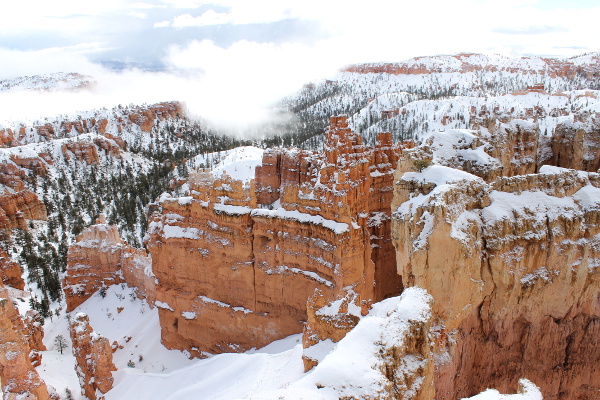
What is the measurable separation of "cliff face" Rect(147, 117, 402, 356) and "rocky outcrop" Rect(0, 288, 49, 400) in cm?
560

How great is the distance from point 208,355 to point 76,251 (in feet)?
43.7

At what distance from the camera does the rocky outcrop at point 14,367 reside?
14.3m

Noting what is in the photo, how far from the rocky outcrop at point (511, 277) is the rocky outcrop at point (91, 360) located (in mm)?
13723

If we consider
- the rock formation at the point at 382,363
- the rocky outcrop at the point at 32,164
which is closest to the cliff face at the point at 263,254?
the rock formation at the point at 382,363

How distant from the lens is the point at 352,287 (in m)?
14.8

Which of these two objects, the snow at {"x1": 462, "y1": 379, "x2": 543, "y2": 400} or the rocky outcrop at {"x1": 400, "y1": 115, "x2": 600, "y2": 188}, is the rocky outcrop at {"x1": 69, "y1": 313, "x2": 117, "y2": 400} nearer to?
the rocky outcrop at {"x1": 400, "y1": 115, "x2": 600, "y2": 188}

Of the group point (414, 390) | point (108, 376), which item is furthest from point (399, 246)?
point (108, 376)

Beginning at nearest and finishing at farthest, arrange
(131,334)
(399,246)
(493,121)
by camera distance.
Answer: (399,246)
(493,121)
(131,334)

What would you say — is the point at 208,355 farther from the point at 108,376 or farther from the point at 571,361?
the point at 571,361

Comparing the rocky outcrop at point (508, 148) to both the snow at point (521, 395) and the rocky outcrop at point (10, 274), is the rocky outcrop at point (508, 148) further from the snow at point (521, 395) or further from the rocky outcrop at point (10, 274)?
the rocky outcrop at point (10, 274)

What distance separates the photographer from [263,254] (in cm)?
1650

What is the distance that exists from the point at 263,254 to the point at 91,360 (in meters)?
8.30

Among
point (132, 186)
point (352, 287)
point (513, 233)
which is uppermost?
point (513, 233)

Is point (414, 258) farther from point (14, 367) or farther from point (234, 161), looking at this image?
point (234, 161)
